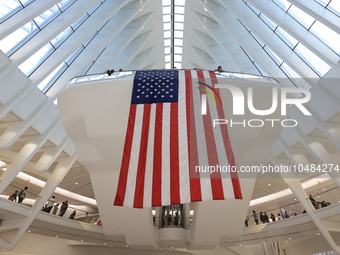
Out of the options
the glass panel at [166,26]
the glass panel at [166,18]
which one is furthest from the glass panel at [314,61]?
the glass panel at [166,26]

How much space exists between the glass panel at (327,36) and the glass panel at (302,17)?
A: 27 cm

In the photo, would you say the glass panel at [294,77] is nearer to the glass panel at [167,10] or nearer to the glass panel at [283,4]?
the glass panel at [283,4]

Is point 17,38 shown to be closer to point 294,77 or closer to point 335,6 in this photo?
point 335,6

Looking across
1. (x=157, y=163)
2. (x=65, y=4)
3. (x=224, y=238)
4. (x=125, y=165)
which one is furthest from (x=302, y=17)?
(x=224, y=238)

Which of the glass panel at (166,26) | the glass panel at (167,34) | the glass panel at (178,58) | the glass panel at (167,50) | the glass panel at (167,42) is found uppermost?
the glass panel at (178,58)

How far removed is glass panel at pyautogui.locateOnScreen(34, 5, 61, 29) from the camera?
442 inches

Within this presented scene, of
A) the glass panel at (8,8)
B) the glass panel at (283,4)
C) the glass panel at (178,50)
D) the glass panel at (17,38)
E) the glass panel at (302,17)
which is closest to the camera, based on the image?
the glass panel at (8,8)

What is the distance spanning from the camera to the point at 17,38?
10258 millimetres

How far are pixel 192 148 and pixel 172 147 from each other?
518 millimetres

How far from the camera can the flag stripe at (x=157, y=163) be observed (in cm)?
616

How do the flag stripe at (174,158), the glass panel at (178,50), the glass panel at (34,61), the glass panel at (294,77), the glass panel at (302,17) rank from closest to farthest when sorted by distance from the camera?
the flag stripe at (174,158)
the glass panel at (302,17)
the glass panel at (34,61)
the glass panel at (294,77)
the glass panel at (178,50)

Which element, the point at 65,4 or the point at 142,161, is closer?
the point at 142,161

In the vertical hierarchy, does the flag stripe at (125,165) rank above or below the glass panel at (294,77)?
below

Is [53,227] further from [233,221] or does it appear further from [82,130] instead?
[233,221]
